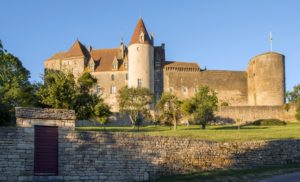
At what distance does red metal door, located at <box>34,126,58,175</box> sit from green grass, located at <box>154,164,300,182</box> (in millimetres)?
4166

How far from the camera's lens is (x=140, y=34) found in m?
75.2

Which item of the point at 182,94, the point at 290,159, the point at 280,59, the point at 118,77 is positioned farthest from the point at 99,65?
the point at 290,159

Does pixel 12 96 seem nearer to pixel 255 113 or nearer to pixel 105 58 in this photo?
pixel 255 113

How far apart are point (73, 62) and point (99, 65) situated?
4.25m

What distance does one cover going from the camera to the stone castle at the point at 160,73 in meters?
75.4

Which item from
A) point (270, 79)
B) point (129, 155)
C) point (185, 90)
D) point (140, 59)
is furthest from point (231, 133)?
point (185, 90)

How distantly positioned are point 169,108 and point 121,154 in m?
31.4

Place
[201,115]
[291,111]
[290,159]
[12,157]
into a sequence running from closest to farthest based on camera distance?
[12,157], [290,159], [201,115], [291,111]

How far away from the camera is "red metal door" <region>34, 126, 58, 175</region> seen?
57.4 feet

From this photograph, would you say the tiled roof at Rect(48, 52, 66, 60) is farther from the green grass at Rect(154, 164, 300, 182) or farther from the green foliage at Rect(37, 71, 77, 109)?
the green grass at Rect(154, 164, 300, 182)

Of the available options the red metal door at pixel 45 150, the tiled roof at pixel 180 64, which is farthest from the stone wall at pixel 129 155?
the tiled roof at pixel 180 64

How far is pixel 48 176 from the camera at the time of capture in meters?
17.7

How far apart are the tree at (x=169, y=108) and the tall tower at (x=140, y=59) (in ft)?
76.6

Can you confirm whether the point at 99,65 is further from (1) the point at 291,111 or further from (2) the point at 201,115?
(2) the point at 201,115
